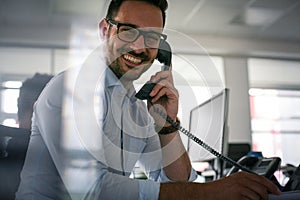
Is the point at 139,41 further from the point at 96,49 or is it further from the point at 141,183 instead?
the point at 141,183

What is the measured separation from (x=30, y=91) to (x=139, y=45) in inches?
7.9

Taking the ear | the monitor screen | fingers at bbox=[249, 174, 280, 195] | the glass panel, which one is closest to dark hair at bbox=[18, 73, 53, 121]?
the glass panel

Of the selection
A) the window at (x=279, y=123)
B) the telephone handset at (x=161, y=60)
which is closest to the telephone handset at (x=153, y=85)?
the telephone handset at (x=161, y=60)

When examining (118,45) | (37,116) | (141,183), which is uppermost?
(118,45)

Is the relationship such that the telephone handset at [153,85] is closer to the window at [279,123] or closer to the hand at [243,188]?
the hand at [243,188]

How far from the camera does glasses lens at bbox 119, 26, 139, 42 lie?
57cm

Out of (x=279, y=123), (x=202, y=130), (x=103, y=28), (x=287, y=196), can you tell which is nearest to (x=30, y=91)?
(x=103, y=28)

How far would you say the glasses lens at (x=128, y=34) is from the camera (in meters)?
0.57

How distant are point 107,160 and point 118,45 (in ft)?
0.60

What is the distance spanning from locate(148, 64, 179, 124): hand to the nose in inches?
1.9

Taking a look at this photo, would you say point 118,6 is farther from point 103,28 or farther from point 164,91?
point 164,91

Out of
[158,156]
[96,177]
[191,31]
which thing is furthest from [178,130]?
[191,31]

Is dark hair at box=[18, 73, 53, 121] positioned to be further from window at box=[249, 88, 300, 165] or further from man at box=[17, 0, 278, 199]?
window at box=[249, 88, 300, 165]

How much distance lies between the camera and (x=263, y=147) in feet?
2.96
